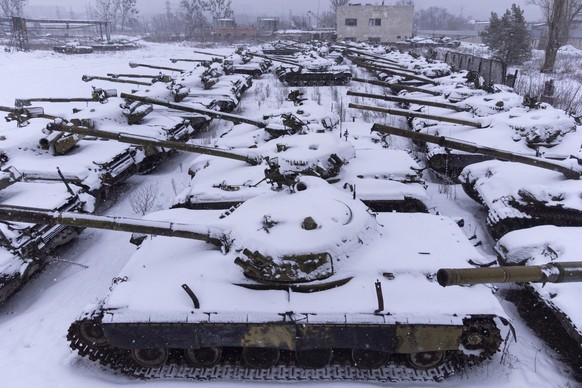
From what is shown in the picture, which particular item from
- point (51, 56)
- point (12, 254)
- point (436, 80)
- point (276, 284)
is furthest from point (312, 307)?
point (51, 56)

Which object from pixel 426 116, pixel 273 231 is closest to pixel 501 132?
pixel 426 116

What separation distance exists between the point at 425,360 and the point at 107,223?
4030mm

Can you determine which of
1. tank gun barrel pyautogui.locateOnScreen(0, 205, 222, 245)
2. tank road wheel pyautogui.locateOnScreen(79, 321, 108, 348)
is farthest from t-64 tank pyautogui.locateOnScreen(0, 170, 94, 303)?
tank road wheel pyautogui.locateOnScreen(79, 321, 108, 348)

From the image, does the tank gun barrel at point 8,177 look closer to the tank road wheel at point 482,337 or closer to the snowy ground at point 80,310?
the snowy ground at point 80,310

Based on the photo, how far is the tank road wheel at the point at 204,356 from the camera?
528 centimetres

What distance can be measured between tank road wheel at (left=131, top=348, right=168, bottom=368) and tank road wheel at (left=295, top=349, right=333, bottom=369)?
5.15 feet

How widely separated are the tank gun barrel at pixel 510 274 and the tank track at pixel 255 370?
1.80m

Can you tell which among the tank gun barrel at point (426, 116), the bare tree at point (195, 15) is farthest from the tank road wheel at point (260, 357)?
the bare tree at point (195, 15)

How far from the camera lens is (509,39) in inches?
1300

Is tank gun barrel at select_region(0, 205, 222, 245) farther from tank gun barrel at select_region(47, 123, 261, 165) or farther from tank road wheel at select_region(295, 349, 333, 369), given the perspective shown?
tank gun barrel at select_region(47, 123, 261, 165)

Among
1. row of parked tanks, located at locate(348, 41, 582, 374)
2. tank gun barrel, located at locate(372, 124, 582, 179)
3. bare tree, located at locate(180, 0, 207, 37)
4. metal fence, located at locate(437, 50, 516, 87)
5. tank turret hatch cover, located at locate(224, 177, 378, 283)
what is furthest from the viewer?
bare tree, located at locate(180, 0, 207, 37)

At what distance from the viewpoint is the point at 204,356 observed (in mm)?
5332

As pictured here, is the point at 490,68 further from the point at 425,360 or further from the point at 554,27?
the point at 425,360

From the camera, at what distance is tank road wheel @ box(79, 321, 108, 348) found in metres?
5.19
